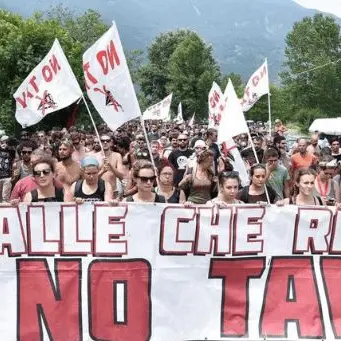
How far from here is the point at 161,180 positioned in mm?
6574

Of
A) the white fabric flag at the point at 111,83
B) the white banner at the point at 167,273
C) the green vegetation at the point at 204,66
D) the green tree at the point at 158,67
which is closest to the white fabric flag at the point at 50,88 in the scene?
the white fabric flag at the point at 111,83

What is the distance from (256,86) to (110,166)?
7329mm

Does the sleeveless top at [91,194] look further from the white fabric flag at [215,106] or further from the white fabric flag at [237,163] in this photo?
the white fabric flag at [215,106]

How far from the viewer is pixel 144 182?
5.49 meters

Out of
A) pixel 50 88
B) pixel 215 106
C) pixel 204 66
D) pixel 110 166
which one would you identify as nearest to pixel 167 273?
pixel 110 166

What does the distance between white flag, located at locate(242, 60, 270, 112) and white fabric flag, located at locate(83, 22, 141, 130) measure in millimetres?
6833

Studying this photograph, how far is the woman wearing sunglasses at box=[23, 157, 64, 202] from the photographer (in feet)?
18.3

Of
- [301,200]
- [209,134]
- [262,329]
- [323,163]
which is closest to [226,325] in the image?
[262,329]

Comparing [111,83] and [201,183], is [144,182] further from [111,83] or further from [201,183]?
[111,83]

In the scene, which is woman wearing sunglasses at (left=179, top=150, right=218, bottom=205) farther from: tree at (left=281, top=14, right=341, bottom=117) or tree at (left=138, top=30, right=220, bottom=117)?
tree at (left=138, top=30, right=220, bottom=117)

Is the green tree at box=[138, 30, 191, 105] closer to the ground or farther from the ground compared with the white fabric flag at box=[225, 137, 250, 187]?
farther from the ground

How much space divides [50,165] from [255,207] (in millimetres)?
1788

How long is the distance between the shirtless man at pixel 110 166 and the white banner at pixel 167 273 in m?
2.03

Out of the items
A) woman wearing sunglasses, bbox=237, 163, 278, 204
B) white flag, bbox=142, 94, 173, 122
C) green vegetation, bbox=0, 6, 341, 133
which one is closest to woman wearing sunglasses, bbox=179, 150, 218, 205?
woman wearing sunglasses, bbox=237, 163, 278, 204
